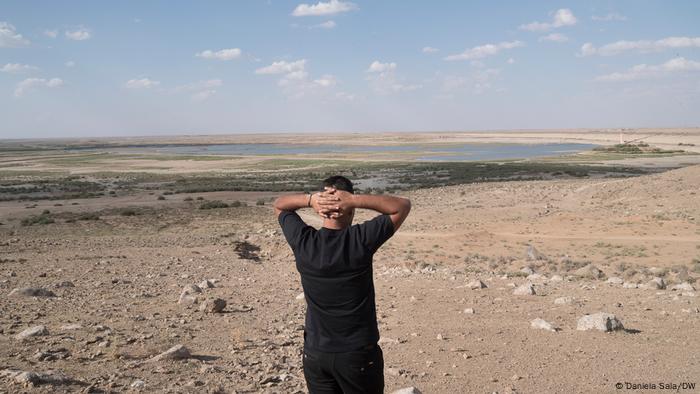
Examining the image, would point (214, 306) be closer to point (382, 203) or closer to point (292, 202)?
point (292, 202)

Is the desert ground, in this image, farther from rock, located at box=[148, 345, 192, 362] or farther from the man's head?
the man's head

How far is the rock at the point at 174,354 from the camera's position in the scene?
6086 millimetres

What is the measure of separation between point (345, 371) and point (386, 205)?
39.5 inches

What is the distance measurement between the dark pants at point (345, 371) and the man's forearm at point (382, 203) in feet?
2.67

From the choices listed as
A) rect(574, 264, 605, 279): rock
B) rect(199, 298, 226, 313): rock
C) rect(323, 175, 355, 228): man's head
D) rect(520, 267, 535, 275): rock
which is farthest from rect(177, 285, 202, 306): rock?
rect(574, 264, 605, 279): rock

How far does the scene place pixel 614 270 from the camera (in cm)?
1298

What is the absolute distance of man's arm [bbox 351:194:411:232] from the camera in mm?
3350

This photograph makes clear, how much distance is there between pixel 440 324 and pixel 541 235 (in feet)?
38.8

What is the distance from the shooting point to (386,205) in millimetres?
3400

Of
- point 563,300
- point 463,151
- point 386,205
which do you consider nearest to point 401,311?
point 563,300

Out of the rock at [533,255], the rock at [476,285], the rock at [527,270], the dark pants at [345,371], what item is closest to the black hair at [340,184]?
the dark pants at [345,371]

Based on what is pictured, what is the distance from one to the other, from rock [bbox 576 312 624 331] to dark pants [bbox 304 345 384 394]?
5107mm

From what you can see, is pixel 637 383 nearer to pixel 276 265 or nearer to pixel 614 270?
pixel 614 270

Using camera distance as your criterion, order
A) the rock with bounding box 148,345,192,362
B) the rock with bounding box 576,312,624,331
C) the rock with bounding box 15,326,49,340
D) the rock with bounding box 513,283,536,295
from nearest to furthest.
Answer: the rock with bounding box 148,345,192,362, the rock with bounding box 15,326,49,340, the rock with bounding box 576,312,624,331, the rock with bounding box 513,283,536,295
